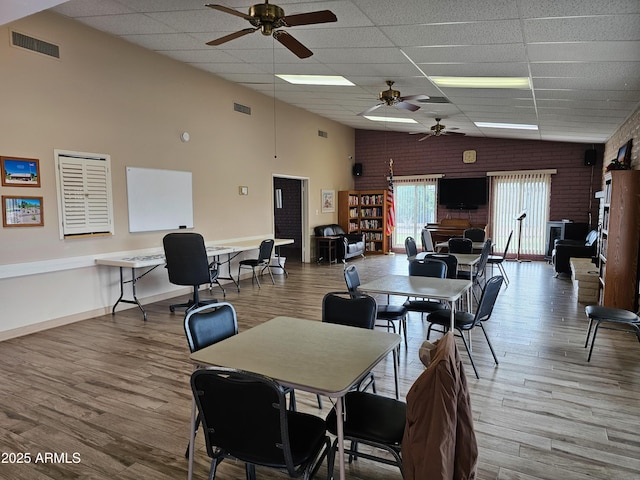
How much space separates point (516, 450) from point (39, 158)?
523 cm

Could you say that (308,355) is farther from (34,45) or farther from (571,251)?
(571,251)

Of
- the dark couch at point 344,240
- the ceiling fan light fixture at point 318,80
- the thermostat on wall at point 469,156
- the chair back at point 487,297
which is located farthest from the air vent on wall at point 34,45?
the thermostat on wall at point 469,156

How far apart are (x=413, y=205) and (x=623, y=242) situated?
7120 millimetres

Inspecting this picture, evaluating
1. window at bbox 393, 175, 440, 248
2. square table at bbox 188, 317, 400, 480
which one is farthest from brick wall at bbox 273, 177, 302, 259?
square table at bbox 188, 317, 400, 480

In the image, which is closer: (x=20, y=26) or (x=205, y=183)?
(x=20, y=26)

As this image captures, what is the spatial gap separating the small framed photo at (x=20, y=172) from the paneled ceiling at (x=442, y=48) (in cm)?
172

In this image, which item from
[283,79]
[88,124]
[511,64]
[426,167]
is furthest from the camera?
[426,167]

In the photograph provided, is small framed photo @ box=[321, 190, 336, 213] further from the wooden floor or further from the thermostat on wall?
the wooden floor

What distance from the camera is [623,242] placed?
485cm

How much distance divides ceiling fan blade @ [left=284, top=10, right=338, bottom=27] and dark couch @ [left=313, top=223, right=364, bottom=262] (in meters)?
6.87

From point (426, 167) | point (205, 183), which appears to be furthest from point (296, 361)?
point (426, 167)

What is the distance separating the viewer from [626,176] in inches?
190

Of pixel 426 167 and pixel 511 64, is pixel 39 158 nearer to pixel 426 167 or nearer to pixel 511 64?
pixel 511 64

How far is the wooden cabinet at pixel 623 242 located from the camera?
4789 mm
